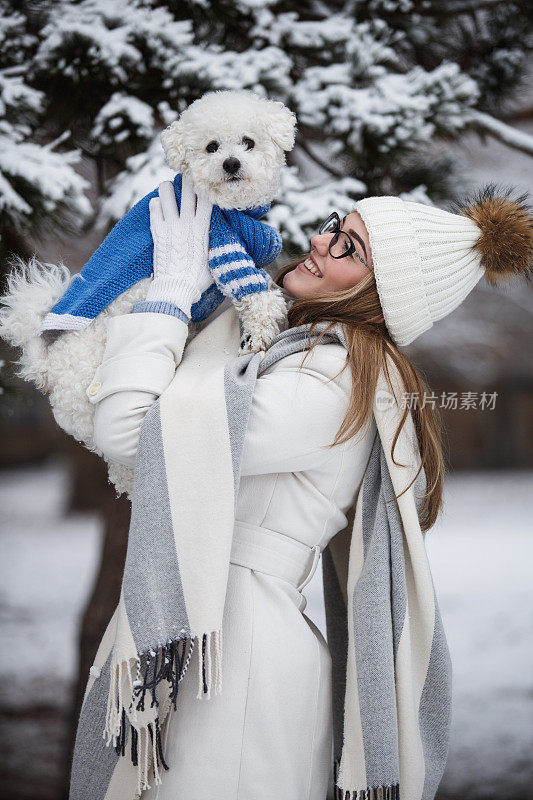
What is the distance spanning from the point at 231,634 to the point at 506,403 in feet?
6.64

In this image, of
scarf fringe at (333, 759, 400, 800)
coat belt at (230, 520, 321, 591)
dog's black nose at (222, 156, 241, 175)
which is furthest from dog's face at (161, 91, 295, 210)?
scarf fringe at (333, 759, 400, 800)

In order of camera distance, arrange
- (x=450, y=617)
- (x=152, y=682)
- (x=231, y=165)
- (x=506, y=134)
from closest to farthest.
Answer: (x=152, y=682) < (x=231, y=165) < (x=506, y=134) < (x=450, y=617)

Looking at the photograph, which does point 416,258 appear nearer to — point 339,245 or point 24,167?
point 339,245

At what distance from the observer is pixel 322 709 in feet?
3.83

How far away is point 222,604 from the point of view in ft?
3.31

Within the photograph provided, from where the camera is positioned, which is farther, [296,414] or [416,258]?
[416,258]

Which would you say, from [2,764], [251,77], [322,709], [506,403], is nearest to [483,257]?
[322,709]

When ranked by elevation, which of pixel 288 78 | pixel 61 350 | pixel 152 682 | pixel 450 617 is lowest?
pixel 450 617

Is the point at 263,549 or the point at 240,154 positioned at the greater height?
the point at 240,154

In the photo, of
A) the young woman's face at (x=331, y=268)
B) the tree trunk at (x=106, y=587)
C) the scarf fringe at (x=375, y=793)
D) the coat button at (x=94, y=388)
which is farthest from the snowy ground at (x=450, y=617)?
the coat button at (x=94, y=388)

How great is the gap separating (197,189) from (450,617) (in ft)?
7.06

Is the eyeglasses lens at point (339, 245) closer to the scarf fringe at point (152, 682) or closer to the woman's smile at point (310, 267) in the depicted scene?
the woman's smile at point (310, 267)

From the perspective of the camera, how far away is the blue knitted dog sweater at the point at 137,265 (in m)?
1.14

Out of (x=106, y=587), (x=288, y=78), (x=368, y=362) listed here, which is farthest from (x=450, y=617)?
(x=288, y=78)
